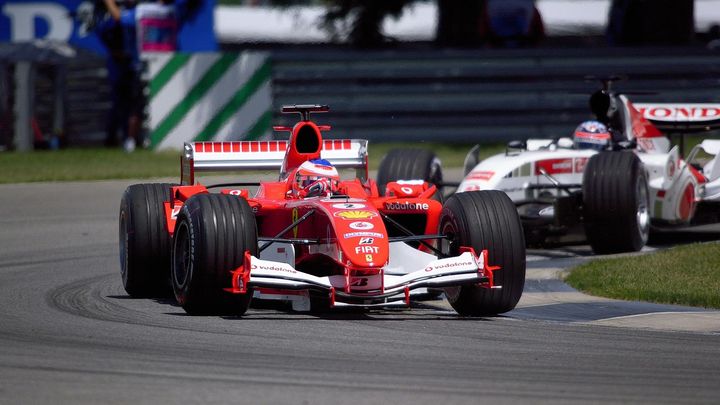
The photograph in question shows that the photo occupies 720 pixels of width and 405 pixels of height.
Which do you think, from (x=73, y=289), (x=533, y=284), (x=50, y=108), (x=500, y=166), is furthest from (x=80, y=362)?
(x=50, y=108)

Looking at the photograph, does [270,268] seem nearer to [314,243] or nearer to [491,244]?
[314,243]

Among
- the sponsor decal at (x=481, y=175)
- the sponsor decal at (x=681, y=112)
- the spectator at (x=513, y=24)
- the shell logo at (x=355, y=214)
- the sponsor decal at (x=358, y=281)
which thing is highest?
the spectator at (x=513, y=24)

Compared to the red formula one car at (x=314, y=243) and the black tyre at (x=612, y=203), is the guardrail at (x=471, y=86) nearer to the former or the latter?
the black tyre at (x=612, y=203)

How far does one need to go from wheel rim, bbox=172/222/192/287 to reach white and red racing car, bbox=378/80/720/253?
424 centimetres

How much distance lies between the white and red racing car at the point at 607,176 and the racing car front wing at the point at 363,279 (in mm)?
4020

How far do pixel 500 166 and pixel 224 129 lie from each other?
795 centimetres

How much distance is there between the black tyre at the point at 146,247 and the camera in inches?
414

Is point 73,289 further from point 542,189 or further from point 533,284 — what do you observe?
point 542,189

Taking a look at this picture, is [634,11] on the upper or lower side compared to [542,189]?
upper

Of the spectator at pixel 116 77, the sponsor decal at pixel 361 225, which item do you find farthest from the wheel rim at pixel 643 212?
the spectator at pixel 116 77

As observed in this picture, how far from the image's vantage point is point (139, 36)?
2309cm

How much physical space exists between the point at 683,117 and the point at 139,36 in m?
10.4

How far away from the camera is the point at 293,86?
21688 millimetres

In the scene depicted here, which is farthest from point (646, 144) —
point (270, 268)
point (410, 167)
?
point (270, 268)
